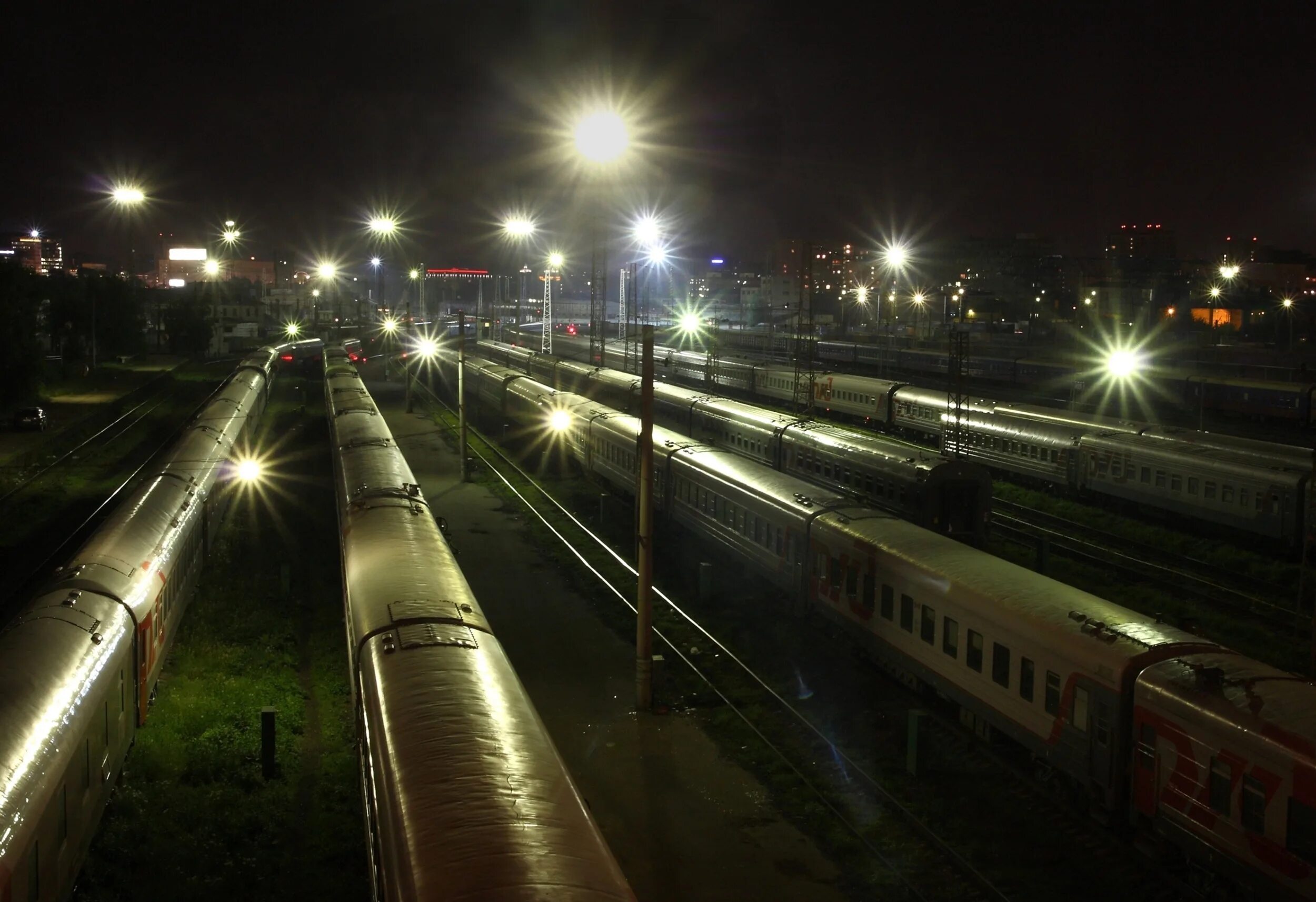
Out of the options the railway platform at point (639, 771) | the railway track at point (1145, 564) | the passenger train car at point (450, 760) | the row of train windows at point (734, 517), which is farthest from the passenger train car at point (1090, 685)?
the railway track at point (1145, 564)

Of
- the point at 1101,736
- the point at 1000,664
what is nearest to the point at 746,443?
the point at 1000,664

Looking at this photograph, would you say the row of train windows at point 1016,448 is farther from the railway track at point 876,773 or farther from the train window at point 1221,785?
the train window at point 1221,785

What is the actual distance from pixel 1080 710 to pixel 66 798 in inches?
363

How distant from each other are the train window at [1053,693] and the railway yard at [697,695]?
5cm

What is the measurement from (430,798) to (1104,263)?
70957mm

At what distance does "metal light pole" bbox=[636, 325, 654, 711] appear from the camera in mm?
13508

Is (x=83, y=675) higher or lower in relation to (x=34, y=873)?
higher

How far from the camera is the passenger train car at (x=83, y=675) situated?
7562 millimetres

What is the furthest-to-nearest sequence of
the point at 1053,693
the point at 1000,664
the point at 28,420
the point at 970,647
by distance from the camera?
the point at 28,420, the point at 970,647, the point at 1000,664, the point at 1053,693

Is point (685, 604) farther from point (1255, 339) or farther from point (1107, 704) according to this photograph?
point (1255, 339)

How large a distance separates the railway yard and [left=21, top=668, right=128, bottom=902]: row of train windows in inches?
3.4

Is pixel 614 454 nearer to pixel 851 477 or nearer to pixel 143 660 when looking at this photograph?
pixel 851 477

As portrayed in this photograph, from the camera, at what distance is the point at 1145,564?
21.0 m

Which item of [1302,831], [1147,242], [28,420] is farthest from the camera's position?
[1147,242]
